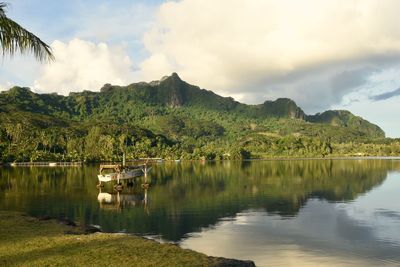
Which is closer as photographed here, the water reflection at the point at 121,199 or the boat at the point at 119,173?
the water reflection at the point at 121,199

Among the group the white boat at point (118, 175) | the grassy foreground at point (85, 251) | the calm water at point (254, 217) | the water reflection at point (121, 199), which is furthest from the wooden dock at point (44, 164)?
the grassy foreground at point (85, 251)

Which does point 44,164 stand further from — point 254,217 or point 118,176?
point 254,217

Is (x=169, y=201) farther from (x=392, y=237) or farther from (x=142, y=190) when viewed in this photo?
(x=392, y=237)

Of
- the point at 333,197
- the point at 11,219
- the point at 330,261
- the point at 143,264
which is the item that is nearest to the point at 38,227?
the point at 11,219

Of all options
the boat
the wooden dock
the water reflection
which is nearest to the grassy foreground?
the water reflection

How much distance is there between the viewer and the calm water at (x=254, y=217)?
30.4 meters

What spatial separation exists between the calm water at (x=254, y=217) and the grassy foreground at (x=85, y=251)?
5.88m

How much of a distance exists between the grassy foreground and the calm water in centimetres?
588

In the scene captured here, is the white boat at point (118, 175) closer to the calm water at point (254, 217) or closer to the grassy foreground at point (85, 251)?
the calm water at point (254, 217)

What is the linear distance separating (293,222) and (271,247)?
11.8 metres

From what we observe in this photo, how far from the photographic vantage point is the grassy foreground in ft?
68.0

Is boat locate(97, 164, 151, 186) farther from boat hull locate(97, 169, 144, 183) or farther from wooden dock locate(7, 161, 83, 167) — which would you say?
wooden dock locate(7, 161, 83, 167)

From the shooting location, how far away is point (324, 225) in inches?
1624

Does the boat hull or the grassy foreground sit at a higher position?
the boat hull
